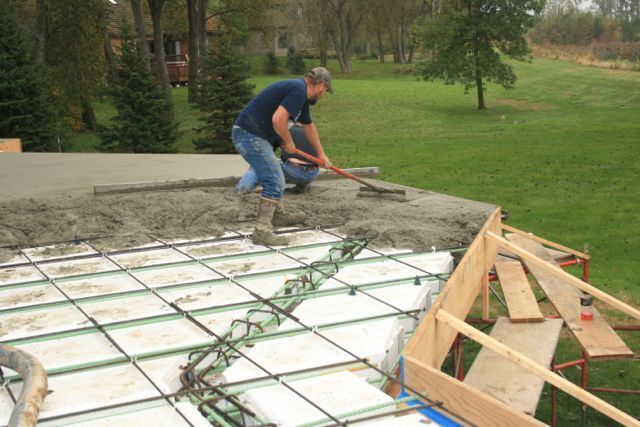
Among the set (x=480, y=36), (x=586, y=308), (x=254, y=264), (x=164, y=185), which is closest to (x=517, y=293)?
(x=586, y=308)

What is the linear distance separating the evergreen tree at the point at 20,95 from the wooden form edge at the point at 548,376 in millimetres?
15674

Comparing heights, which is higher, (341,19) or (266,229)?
(341,19)

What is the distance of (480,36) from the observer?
76.9 ft

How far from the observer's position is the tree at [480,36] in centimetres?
2308

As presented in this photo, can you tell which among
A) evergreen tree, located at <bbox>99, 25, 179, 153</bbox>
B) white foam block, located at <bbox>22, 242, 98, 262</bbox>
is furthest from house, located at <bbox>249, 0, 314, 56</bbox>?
white foam block, located at <bbox>22, 242, 98, 262</bbox>

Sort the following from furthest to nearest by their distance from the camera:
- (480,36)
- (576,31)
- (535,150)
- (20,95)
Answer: (576,31)
(480,36)
(20,95)
(535,150)

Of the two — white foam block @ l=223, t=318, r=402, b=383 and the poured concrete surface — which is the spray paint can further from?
the poured concrete surface

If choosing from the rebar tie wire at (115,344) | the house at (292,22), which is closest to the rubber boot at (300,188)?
the rebar tie wire at (115,344)

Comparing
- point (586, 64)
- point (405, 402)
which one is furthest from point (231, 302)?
point (586, 64)

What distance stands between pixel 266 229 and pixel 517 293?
2000mm

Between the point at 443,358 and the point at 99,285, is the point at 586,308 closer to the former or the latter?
the point at 443,358

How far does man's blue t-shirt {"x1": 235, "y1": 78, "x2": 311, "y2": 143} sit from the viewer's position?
18.0 ft

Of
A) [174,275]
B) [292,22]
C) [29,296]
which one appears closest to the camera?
[29,296]

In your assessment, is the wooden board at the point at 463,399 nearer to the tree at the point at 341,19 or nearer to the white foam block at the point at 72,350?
the white foam block at the point at 72,350
